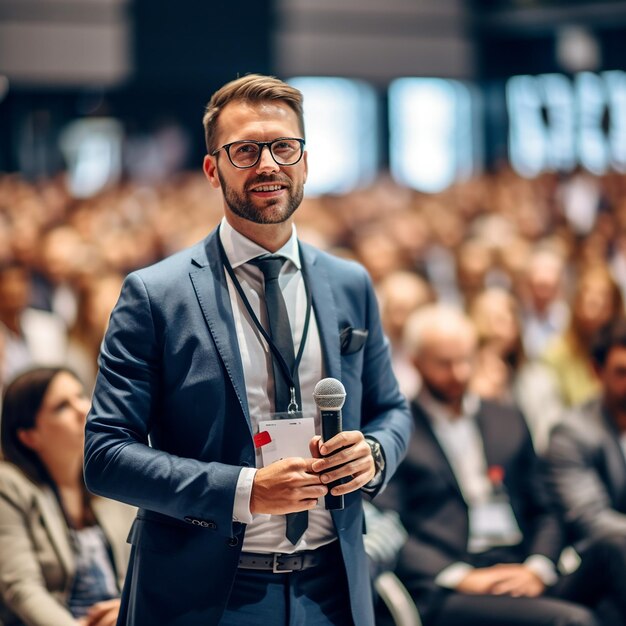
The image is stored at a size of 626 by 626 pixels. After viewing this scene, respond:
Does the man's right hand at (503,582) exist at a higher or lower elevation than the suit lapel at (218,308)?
lower

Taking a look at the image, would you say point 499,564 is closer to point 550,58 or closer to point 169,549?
point 169,549

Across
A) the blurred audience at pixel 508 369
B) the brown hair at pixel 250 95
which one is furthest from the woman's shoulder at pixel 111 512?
the blurred audience at pixel 508 369

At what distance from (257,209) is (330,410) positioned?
0.41 metres

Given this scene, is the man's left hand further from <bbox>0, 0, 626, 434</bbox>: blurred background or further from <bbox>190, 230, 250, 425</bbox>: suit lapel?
<bbox>0, 0, 626, 434</bbox>: blurred background

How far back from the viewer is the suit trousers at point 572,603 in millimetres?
3170

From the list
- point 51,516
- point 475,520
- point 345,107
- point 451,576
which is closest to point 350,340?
point 51,516

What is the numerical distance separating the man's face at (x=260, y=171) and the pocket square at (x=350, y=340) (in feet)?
0.81

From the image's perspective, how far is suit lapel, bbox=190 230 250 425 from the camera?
6.12ft

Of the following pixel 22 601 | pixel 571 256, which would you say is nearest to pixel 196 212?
pixel 571 256

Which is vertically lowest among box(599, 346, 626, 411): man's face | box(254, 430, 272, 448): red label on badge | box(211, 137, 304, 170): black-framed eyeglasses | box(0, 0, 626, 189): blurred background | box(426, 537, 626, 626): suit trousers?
box(426, 537, 626, 626): suit trousers

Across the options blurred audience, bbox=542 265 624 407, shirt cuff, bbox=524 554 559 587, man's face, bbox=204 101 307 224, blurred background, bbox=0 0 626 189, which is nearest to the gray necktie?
man's face, bbox=204 101 307 224

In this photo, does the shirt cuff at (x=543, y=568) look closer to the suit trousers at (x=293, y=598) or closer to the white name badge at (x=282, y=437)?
the suit trousers at (x=293, y=598)

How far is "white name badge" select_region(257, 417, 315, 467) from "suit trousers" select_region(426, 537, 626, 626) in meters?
1.62

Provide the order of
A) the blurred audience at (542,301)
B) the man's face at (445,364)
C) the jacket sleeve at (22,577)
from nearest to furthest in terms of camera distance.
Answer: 1. the jacket sleeve at (22,577)
2. the man's face at (445,364)
3. the blurred audience at (542,301)
